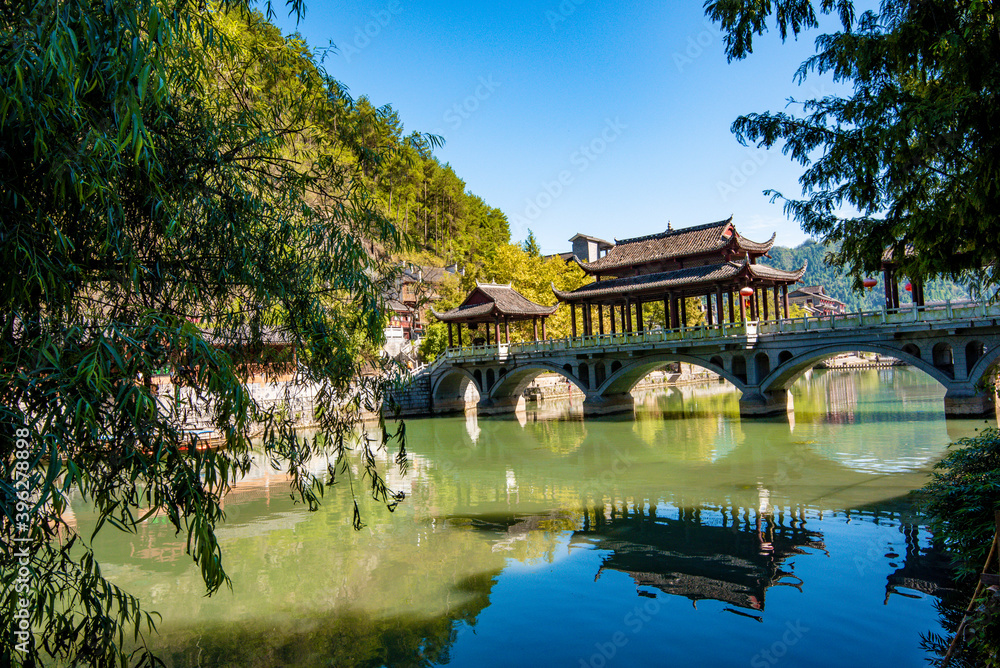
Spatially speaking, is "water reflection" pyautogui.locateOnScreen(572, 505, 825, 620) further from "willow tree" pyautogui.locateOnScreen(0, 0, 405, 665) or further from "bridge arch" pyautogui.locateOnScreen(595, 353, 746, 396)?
"bridge arch" pyautogui.locateOnScreen(595, 353, 746, 396)

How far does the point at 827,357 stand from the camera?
72.0ft

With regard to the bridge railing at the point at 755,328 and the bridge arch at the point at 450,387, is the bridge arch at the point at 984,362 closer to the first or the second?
the bridge railing at the point at 755,328

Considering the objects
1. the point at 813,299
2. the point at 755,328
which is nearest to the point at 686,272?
the point at 755,328

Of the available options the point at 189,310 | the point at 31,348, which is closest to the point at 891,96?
the point at 189,310

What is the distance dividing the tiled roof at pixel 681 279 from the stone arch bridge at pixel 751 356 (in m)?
2.00

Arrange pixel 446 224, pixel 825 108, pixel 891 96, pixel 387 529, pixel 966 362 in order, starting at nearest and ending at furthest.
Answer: pixel 891 96 → pixel 825 108 → pixel 387 529 → pixel 966 362 → pixel 446 224

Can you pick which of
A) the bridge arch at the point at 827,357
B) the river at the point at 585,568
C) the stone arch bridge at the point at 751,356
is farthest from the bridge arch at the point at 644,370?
the river at the point at 585,568

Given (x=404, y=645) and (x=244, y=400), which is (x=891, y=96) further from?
(x=404, y=645)

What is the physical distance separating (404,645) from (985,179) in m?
7.18

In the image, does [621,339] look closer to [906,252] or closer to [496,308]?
[496,308]

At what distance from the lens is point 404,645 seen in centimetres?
721

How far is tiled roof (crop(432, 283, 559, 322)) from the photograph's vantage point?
1175 inches

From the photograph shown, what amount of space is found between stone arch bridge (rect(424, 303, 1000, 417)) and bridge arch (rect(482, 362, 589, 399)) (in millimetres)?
52

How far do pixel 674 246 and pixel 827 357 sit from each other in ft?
25.9
